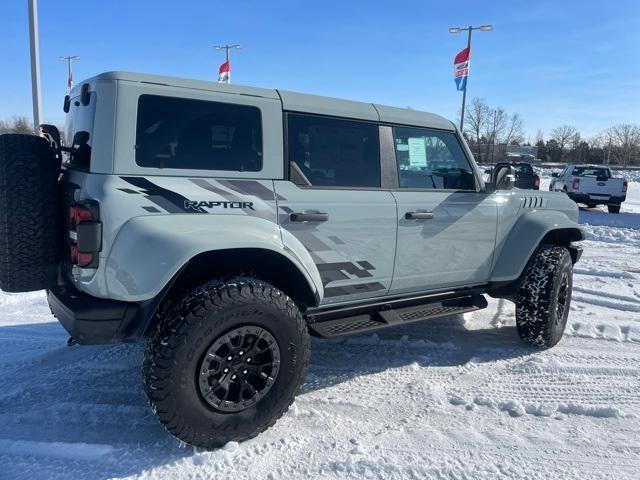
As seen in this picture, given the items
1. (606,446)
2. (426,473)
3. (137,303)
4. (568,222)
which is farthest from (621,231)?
(137,303)

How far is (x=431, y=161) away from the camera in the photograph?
3.92 meters

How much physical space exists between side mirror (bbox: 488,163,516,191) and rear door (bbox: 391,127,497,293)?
0.11 m

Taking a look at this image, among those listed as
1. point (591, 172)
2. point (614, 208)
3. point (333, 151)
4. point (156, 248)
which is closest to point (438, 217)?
point (333, 151)

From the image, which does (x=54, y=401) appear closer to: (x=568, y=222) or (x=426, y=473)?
(x=426, y=473)

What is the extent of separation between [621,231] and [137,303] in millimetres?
12132

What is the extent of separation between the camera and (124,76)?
104 inches

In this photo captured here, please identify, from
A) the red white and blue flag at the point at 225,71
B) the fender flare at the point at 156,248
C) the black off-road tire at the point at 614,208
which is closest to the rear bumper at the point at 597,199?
the black off-road tire at the point at 614,208

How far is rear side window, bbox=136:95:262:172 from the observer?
269cm

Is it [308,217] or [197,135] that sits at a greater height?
[197,135]

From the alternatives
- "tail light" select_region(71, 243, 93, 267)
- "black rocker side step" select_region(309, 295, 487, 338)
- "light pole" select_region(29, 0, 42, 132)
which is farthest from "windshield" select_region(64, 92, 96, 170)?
"light pole" select_region(29, 0, 42, 132)

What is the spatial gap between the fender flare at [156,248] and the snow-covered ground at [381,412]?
933 millimetres

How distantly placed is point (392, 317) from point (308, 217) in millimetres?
1071

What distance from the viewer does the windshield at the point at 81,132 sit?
8.86 ft

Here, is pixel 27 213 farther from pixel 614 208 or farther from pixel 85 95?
pixel 614 208
